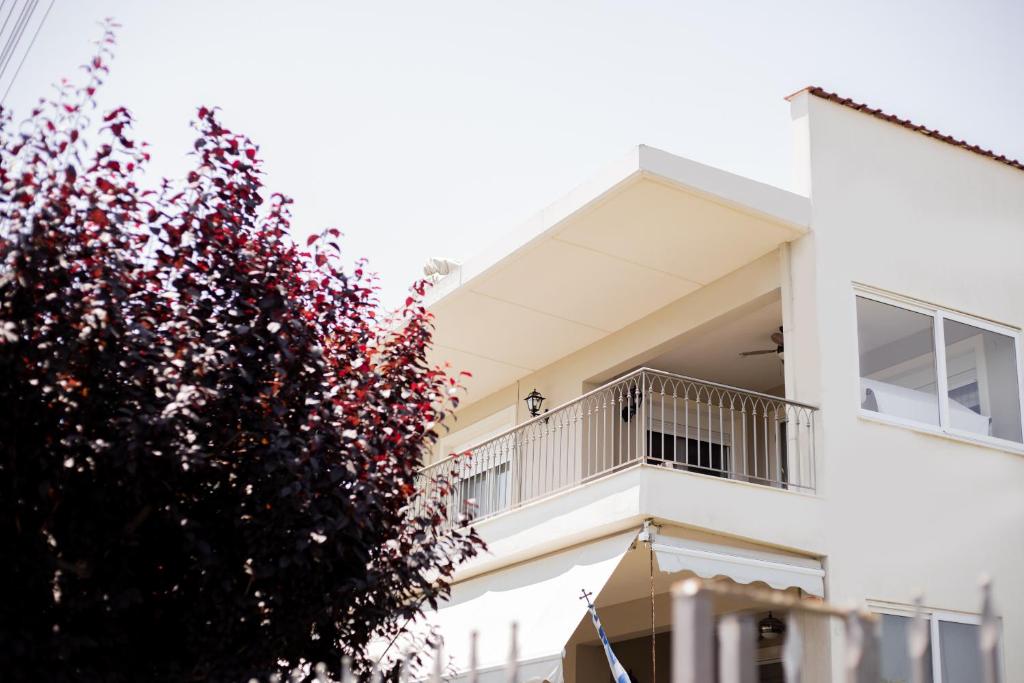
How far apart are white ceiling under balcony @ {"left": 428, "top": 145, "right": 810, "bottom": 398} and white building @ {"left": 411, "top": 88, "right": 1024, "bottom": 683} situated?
4 cm

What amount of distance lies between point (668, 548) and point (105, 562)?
6.86 m

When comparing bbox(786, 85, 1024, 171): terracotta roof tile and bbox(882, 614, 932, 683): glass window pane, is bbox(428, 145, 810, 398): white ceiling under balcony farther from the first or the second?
bbox(882, 614, 932, 683): glass window pane

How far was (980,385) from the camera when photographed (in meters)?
15.3

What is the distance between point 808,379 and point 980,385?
2647 mm

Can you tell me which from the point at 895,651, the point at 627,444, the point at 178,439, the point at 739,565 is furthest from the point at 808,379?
the point at 178,439

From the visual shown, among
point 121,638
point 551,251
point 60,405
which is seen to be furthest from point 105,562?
point 551,251

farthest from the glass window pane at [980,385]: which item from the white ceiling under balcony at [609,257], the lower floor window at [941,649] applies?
the white ceiling under balcony at [609,257]

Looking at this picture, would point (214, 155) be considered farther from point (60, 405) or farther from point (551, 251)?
point (551, 251)

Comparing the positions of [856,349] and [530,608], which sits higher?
[856,349]

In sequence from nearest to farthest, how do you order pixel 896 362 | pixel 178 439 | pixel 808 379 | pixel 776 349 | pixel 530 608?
pixel 178 439, pixel 808 379, pixel 530 608, pixel 896 362, pixel 776 349

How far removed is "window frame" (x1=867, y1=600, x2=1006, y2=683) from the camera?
13.5m

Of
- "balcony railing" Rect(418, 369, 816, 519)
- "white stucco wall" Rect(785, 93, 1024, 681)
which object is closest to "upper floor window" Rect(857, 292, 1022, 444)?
"white stucco wall" Rect(785, 93, 1024, 681)

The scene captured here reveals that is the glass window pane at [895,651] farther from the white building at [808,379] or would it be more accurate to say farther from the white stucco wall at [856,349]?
the white stucco wall at [856,349]

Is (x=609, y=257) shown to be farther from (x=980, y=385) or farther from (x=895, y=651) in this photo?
(x=895, y=651)
